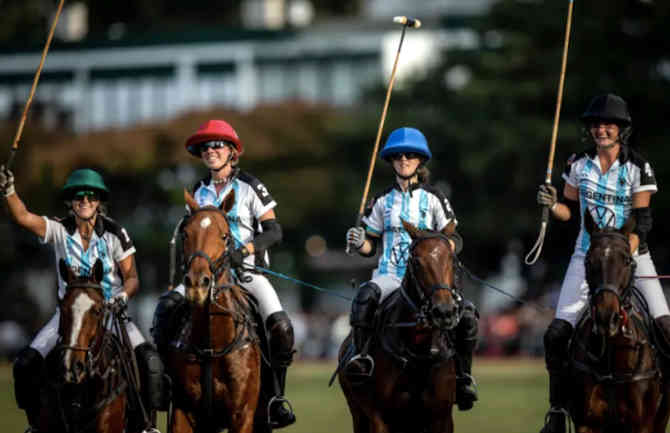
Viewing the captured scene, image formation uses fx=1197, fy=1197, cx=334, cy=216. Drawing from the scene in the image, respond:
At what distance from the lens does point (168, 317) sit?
9.62 m

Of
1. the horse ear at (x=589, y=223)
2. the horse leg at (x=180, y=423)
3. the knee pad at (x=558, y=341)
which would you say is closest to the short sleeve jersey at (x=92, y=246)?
the horse leg at (x=180, y=423)

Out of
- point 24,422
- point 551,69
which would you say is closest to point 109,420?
→ point 24,422

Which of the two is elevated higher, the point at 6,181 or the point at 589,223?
the point at 6,181

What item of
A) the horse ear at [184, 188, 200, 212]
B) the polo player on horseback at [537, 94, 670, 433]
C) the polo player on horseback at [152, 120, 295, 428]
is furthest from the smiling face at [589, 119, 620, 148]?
the horse ear at [184, 188, 200, 212]

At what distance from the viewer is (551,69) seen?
3309 centimetres

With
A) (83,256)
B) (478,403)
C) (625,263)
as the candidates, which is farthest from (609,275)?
(478,403)

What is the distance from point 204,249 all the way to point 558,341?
2.95 meters

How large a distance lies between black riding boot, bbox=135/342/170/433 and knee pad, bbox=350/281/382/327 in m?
1.60

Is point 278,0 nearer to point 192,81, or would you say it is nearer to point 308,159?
point 192,81

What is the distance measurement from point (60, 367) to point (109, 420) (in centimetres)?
74

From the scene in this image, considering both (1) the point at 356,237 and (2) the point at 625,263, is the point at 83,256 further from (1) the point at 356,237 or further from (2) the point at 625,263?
(2) the point at 625,263

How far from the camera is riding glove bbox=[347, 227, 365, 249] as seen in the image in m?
10.0

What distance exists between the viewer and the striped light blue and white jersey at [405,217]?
10094 millimetres

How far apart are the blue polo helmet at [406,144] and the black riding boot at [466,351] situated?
4.51ft
